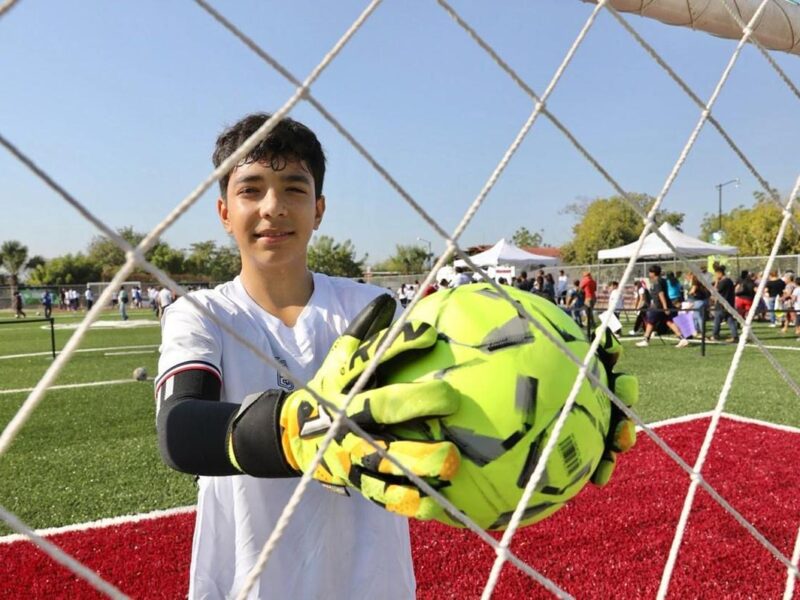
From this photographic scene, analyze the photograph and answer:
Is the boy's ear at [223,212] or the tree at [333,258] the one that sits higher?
the boy's ear at [223,212]

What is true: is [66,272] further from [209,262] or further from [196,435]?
[196,435]

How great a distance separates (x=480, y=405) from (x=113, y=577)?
2289mm

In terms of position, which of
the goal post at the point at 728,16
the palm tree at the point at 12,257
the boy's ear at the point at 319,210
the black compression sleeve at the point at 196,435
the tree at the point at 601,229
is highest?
the goal post at the point at 728,16

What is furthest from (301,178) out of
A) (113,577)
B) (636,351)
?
(636,351)

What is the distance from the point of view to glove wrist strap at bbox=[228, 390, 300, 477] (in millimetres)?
794

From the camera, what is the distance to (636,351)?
356 inches

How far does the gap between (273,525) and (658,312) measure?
946 centimetres

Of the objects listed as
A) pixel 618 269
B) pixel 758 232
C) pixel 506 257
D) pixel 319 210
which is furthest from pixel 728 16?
pixel 758 232

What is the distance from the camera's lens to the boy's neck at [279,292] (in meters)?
1.43

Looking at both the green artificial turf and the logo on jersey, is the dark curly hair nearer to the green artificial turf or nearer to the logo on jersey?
the logo on jersey

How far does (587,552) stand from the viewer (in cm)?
256

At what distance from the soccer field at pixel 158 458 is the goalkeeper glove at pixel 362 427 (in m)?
1.73

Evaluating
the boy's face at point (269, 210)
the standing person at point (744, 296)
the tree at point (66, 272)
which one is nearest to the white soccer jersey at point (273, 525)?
the boy's face at point (269, 210)

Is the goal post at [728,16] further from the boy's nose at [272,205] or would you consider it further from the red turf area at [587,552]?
the red turf area at [587,552]
